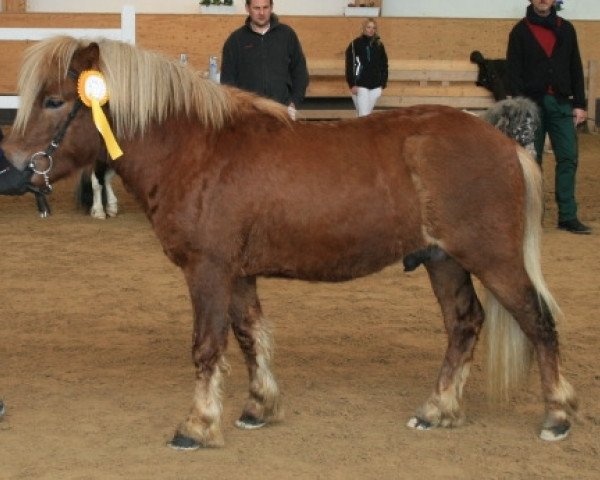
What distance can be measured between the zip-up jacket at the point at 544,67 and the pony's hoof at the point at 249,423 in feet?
17.7

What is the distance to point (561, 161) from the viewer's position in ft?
32.5

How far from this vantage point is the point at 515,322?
4.88m

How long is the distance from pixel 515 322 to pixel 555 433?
1.64 feet

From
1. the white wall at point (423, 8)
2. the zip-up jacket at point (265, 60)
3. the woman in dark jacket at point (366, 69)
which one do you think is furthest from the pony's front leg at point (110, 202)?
the white wall at point (423, 8)

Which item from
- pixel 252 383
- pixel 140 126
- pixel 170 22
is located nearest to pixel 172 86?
pixel 140 126

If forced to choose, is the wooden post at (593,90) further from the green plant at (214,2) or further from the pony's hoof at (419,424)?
the pony's hoof at (419,424)

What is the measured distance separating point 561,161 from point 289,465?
20.2 ft

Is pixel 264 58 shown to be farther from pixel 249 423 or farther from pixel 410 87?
pixel 410 87

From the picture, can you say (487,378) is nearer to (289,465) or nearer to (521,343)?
(521,343)

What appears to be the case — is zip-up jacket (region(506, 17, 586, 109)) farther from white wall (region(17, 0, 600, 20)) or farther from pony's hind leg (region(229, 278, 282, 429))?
white wall (region(17, 0, 600, 20))

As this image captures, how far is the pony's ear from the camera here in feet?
15.0

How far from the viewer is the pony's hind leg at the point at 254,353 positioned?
4949mm

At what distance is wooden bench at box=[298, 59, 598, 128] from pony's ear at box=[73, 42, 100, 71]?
36.6ft

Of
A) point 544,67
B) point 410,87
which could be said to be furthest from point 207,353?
point 410,87
